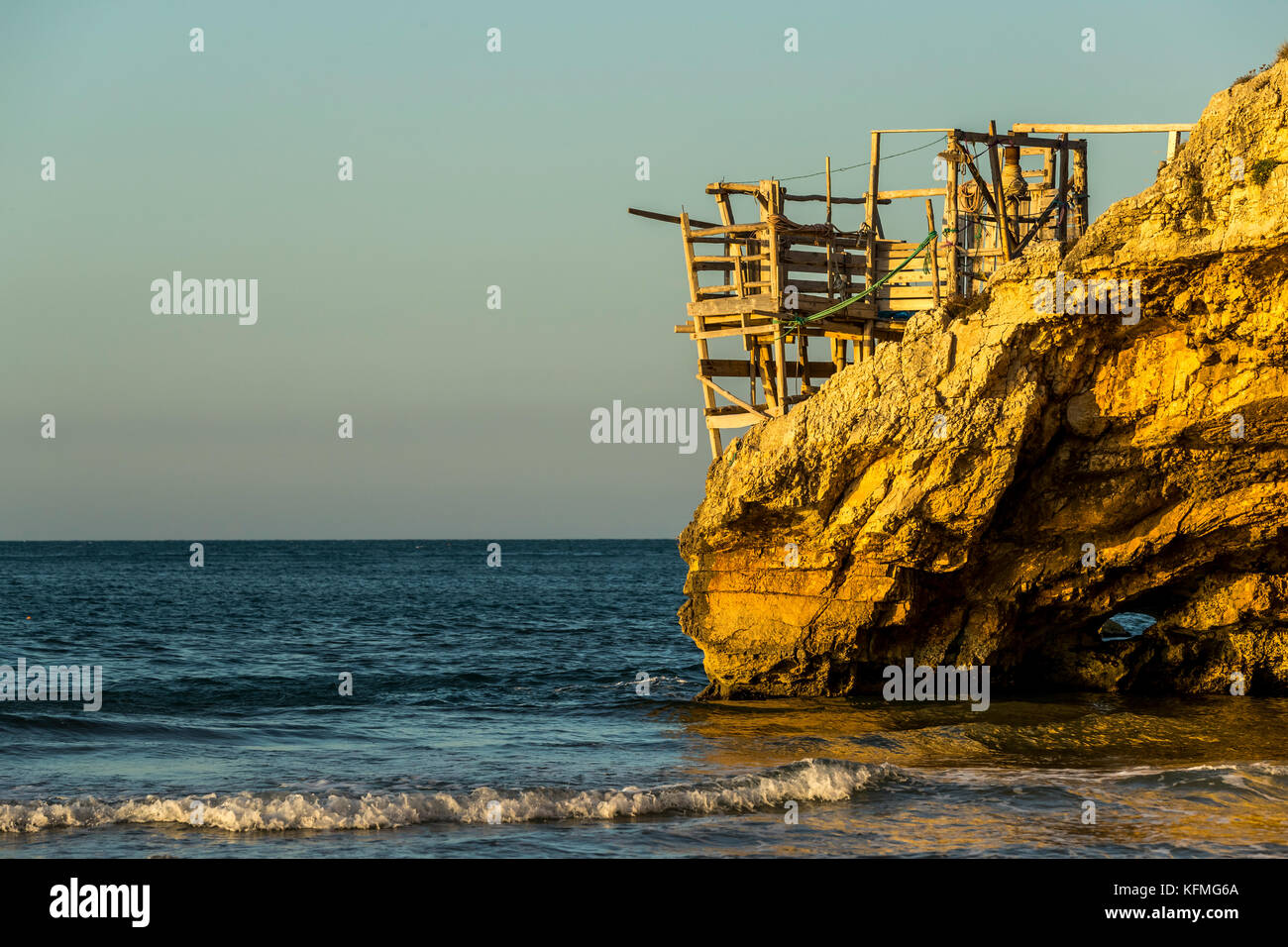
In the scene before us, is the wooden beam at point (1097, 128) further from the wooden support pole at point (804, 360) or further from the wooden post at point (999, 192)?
the wooden support pole at point (804, 360)

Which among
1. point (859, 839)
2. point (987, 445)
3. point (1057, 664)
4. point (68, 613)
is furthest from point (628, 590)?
point (859, 839)

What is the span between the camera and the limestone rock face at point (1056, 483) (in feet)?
45.1

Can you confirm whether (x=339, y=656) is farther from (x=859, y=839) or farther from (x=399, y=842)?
(x=859, y=839)

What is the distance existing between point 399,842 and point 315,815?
132 centimetres

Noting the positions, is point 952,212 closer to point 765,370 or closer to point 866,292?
point 866,292

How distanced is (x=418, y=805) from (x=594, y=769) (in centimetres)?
295

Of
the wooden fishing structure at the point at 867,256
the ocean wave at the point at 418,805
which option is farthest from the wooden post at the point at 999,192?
the ocean wave at the point at 418,805

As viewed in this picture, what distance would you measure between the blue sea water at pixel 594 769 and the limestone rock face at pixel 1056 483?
111cm

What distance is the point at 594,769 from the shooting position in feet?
47.4

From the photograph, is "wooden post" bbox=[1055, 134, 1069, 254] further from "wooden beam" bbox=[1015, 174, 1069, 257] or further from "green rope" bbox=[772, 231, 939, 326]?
"green rope" bbox=[772, 231, 939, 326]

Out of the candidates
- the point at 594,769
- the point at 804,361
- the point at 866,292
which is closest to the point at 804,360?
the point at 804,361
